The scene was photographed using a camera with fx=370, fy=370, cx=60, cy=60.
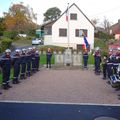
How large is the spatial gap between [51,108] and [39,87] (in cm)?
622

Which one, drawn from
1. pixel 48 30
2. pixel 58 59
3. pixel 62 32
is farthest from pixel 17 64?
pixel 48 30

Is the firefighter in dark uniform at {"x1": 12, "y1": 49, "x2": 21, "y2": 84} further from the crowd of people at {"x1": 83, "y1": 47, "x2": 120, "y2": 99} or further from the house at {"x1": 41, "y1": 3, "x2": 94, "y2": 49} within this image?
Result: the house at {"x1": 41, "y1": 3, "x2": 94, "y2": 49}

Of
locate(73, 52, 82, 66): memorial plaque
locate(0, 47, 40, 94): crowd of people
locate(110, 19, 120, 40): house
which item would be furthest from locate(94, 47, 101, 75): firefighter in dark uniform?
locate(110, 19, 120, 40): house

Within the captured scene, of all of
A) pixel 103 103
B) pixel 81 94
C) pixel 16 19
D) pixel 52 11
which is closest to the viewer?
pixel 103 103

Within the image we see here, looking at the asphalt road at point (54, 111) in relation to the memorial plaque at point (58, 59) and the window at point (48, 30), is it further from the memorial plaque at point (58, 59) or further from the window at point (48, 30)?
the window at point (48, 30)

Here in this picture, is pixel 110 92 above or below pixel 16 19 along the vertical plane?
below

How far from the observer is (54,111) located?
12.1 metres

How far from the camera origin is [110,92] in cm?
1738

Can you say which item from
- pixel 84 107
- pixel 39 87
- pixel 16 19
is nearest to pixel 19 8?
pixel 16 19

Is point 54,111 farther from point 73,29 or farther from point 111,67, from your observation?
point 73,29

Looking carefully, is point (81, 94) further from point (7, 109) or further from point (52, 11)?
point (52, 11)

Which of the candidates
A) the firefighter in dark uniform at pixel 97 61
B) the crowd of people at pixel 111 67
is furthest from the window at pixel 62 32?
the firefighter in dark uniform at pixel 97 61

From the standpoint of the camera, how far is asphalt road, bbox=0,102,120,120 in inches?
439

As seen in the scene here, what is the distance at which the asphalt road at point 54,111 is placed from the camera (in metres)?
11.2
